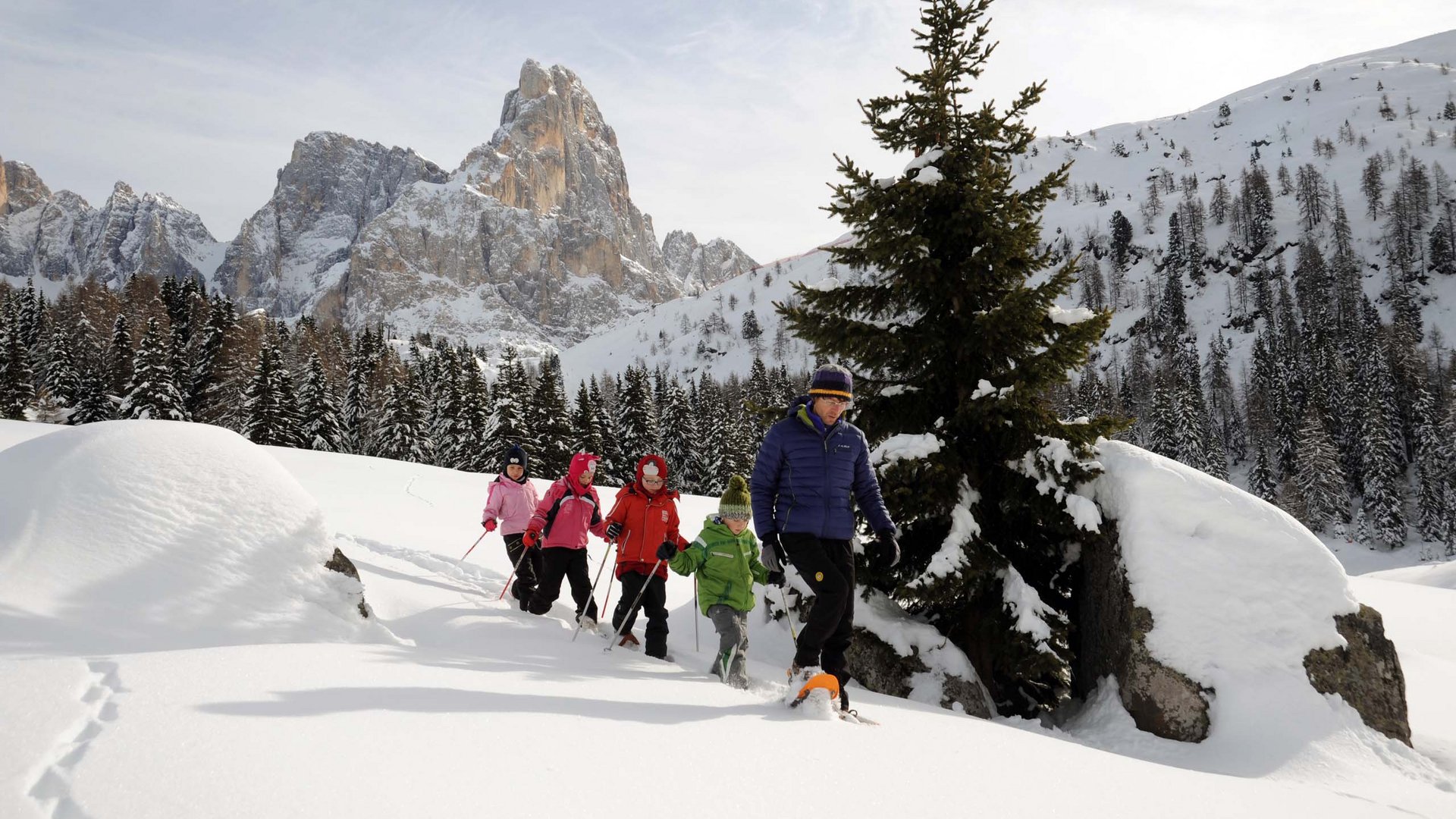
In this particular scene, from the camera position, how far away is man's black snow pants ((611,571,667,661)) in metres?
6.33

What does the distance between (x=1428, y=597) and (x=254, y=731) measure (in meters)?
16.1

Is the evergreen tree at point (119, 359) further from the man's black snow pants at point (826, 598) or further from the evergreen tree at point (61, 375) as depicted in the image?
the man's black snow pants at point (826, 598)

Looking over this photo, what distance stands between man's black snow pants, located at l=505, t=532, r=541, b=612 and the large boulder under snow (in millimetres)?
5711

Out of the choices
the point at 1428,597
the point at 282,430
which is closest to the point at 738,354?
the point at 282,430

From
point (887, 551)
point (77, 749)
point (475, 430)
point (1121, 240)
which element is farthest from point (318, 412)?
point (1121, 240)

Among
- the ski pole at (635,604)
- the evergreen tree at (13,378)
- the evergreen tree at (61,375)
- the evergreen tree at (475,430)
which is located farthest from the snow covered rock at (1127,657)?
the evergreen tree at (61,375)

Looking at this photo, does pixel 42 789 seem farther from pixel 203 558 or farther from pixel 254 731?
pixel 203 558

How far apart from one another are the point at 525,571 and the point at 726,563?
11.9 ft

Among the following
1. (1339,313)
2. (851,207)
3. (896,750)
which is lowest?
(896,750)

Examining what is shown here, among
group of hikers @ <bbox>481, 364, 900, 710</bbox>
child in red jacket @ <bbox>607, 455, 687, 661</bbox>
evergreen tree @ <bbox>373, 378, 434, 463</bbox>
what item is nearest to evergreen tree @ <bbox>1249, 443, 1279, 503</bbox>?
evergreen tree @ <bbox>373, 378, 434, 463</bbox>

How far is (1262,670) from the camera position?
575cm

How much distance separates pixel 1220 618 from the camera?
5.97 m

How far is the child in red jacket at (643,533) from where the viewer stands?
21.8 ft

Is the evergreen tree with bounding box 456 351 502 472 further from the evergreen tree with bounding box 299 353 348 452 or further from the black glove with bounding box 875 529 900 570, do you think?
the black glove with bounding box 875 529 900 570
